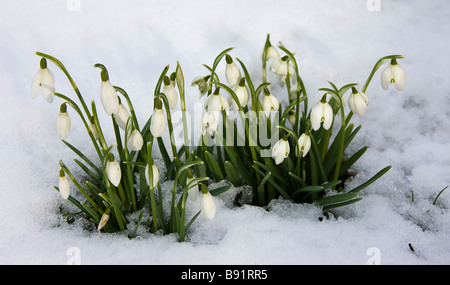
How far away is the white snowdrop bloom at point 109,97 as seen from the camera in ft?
4.15

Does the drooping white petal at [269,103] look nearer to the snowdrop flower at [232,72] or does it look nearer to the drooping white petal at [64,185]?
the snowdrop flower at [232,72]

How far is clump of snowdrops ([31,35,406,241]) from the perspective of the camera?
1381 mm

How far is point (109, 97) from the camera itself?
4.17 ft

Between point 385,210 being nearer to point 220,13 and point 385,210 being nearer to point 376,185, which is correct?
point 376,185

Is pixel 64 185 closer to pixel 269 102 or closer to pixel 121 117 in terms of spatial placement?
pixel 121 117

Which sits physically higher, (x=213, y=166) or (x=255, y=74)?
(x=255, y=74)

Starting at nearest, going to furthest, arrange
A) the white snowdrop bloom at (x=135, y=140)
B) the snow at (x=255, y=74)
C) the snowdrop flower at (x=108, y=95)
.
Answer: the snowdrop flower at (x=108, y=95) < the white snowdrop bloom at (x=135, y=140) < the snow at (x=255, y=74)

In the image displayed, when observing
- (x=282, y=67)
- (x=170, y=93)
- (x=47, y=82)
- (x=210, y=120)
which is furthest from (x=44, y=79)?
(x=282, y=67)

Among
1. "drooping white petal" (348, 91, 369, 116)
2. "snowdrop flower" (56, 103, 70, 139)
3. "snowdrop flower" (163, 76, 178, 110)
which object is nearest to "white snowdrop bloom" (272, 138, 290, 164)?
"drooping white petal" (348, 91, 369, 116)

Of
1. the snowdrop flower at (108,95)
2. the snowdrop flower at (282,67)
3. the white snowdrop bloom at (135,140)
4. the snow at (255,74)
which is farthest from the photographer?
the snowdrop flower at (282,67)

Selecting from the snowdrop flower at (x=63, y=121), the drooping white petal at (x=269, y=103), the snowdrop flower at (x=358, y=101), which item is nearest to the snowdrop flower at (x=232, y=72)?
the drooping white petal at (x=269, y=103)

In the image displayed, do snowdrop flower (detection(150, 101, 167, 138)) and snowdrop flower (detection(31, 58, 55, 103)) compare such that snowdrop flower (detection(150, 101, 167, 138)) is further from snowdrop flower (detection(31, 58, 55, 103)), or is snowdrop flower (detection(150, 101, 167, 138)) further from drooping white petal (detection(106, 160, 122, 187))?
snowdrop flower (detection(31, 58, 55, 103))

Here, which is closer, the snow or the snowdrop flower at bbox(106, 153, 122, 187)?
the snowdrop flower at bbox(106, 153, 122, 187)

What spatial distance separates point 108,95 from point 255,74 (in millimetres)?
938
